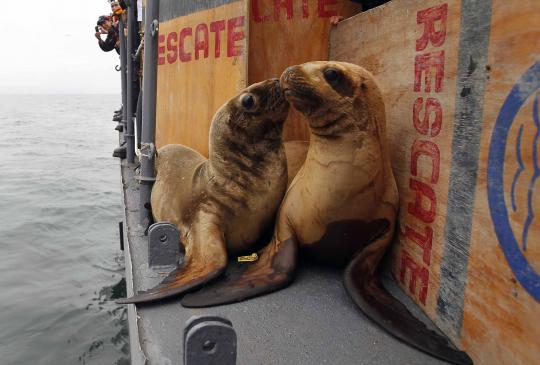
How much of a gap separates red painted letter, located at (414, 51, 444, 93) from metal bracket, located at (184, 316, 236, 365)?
4.16ft

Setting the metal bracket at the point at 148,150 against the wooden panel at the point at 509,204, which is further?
the metal bracket at the point at 148,150

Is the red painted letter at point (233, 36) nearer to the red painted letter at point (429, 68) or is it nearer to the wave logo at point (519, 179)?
the red painted letter at point (429, 68)

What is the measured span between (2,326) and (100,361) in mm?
1090

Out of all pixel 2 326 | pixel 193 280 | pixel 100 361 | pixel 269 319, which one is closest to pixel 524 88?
pixel 269 319

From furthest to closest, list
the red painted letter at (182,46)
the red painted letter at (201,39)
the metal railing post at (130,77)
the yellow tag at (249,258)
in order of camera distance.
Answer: the metal railing post at (130,77), the red painted letter at (182,46), the red painted letter at (201,39), the yellow tag at (249,258)

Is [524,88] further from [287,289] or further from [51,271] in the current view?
[51,271]

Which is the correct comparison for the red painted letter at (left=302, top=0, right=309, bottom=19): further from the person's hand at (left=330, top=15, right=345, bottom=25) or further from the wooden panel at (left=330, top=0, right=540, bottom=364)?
the wooden panel at (left=330, top=0, right=540, bottom=364)

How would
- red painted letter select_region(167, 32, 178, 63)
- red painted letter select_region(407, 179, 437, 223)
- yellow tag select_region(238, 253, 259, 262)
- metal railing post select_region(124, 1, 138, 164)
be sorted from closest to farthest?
red painted letter select_region(407, 179, 437, 223) < yellow tag select_region(238, 253, 259, 262) < red painted letter select_region(167, 32, 178, 63) < metal railing post select_region(124, 1, 138, 164)

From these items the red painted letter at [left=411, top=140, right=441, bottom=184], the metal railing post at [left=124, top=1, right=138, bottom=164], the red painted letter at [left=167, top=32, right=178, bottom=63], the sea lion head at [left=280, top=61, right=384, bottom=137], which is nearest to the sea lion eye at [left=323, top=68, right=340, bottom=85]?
the sea lion head at [left=280, top=61, right=384, bottom=137]

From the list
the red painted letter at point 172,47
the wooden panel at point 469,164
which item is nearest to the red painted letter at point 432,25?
the wooden panel at point 469,164

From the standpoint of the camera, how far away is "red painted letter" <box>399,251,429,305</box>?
6.59 feet

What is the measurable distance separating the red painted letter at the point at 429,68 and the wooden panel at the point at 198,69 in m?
1.18

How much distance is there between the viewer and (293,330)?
187 centimetres

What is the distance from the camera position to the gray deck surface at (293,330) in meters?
1.67
